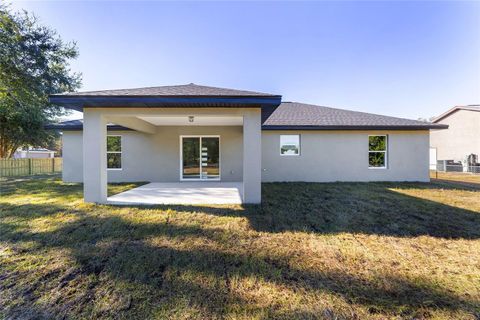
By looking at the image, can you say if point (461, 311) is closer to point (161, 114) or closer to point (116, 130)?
point (161, 114)

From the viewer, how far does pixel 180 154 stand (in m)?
11.0

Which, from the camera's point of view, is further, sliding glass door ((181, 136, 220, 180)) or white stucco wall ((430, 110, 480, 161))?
white stucco wall ((430, 110, 480, 161))

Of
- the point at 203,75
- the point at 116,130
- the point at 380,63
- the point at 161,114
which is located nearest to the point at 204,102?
the point at 161,114

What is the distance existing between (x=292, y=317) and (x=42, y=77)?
19829 mm

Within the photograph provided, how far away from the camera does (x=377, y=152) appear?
11.1 m

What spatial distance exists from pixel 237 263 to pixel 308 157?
28.2 ft

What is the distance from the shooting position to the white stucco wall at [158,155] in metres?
10.8

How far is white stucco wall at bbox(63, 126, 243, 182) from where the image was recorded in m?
10.8

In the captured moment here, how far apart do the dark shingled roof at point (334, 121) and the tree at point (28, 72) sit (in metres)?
→ 15.6

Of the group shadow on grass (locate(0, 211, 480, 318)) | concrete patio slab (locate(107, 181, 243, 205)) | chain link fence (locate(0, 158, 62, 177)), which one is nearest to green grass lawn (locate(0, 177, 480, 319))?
shadow on grass (locate(0, 211, 480, 318))

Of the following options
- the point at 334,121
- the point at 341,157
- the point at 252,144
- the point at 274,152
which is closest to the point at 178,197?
the point at 252,144

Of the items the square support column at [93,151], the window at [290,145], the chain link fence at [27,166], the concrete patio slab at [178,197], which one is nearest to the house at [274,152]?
the window at [290,145]

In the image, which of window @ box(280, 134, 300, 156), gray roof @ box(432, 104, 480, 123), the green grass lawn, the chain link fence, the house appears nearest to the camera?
the green grass lawn

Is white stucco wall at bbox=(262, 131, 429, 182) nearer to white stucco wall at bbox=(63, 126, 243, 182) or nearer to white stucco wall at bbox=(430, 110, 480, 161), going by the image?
white stucco wall at bbox=(63, 126, 243, 182)
